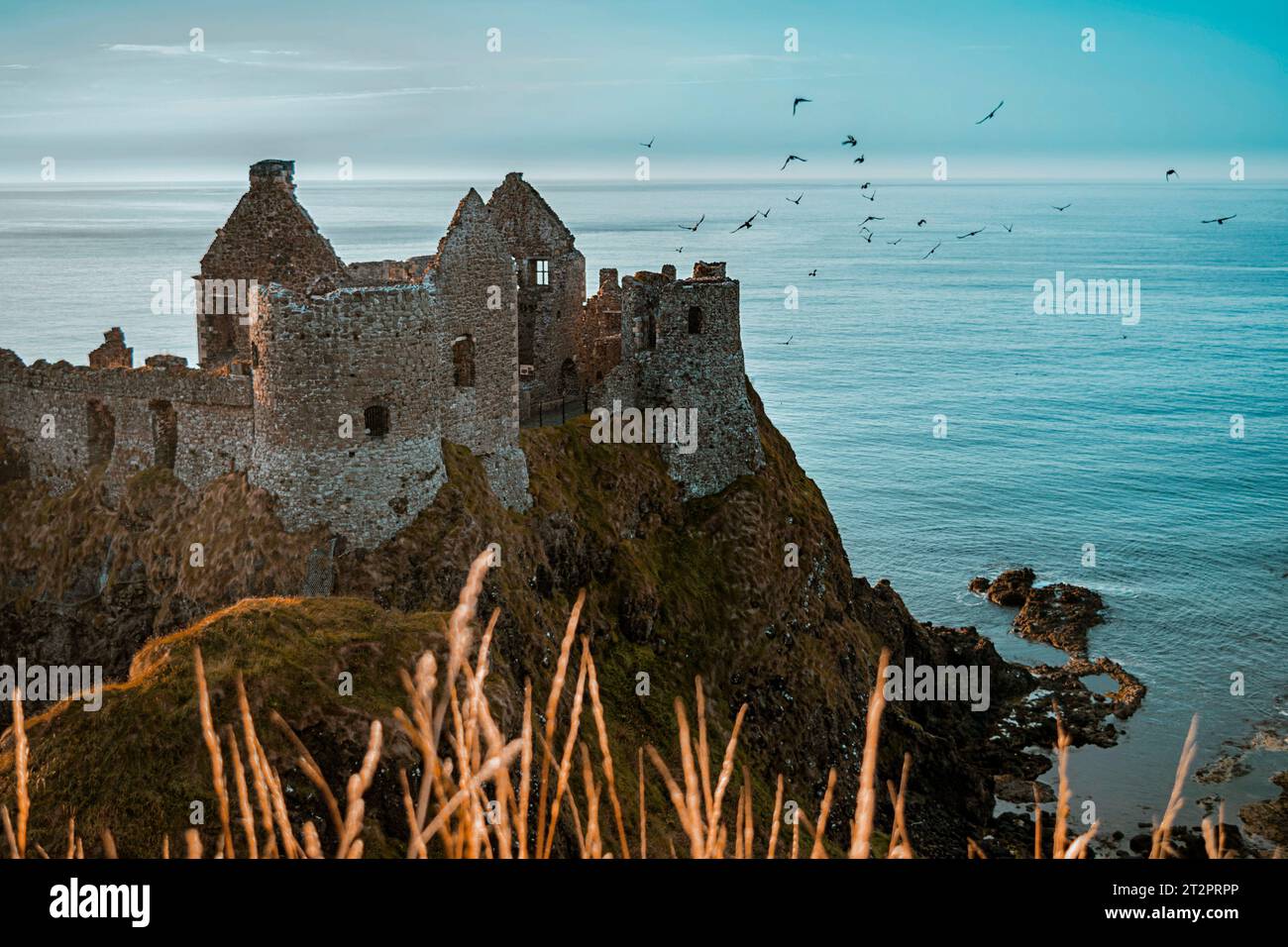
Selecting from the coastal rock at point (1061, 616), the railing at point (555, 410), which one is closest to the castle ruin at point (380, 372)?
the railing at point (555, 410)

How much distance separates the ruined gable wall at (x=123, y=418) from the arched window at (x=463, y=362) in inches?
200

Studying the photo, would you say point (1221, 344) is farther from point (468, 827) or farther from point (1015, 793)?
point (468, 827)

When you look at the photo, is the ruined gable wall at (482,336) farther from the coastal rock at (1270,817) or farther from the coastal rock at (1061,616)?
the coastal rock at (1061,616)

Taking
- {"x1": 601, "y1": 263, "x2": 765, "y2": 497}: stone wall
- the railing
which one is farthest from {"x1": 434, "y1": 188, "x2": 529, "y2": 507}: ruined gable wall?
{"x1": 601, "y1": 263, "x2": 765, "y2": 497}: stone wall

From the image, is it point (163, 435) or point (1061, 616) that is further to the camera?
point (1061, 616)

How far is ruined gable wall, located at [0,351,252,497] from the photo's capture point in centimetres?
3284

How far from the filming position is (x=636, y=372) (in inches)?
1706

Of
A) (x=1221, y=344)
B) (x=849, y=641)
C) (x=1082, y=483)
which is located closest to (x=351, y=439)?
(x=849, y=641)

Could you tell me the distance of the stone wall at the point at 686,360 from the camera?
42.9m

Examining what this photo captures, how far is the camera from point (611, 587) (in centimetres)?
3931

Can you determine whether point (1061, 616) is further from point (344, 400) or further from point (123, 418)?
point (123, 418)

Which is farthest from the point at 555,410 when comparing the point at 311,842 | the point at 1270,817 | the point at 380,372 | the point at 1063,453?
the point at 1063,453

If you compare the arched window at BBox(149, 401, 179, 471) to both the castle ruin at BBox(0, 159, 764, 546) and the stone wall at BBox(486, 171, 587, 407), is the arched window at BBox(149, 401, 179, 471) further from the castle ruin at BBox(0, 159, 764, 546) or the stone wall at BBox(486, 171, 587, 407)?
the stone wall at BBox(486, 171, 587, 407)

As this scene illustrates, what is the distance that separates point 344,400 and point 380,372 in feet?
3.30
